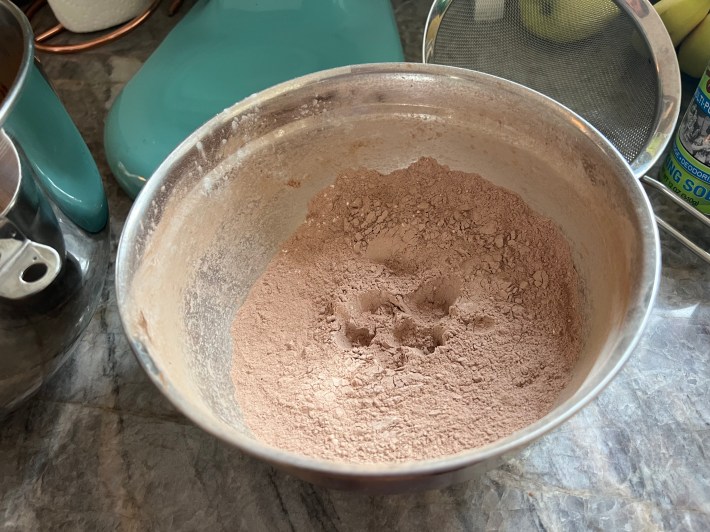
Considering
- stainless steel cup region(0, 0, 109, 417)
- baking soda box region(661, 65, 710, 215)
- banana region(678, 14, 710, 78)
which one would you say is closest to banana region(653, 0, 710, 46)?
banana region(678, 14, 710, 78)

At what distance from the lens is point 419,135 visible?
56 cm

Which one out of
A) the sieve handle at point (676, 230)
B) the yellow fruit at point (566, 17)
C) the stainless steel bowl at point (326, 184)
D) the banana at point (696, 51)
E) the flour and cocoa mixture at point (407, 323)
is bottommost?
the sieve handle at point (676, 230)

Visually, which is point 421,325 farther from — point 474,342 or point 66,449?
point 66,449

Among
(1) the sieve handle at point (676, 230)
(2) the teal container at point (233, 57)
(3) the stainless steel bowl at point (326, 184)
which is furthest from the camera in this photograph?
(2) the teal container at point (233, 57)

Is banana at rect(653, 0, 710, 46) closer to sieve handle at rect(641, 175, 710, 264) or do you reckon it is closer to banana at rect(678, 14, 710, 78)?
banana at rect(678, 14, 710, 78)

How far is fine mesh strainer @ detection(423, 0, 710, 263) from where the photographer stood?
616 mm

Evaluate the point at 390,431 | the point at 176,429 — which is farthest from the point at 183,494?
the point at 390,431

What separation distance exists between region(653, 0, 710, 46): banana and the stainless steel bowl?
0.28 metres

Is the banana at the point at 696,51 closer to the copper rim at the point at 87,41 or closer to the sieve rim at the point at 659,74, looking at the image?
the sieve rim at the point at 659,74

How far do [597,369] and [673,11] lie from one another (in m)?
0.47

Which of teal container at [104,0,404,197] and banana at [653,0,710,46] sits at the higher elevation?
teal container at [104,0,404,197]

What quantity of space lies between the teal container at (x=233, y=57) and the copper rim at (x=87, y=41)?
Answer: 0.53 feet

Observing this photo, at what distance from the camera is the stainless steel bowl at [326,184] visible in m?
0.39

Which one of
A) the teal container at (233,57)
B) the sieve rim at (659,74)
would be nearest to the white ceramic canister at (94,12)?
the teal container at (233,57)
